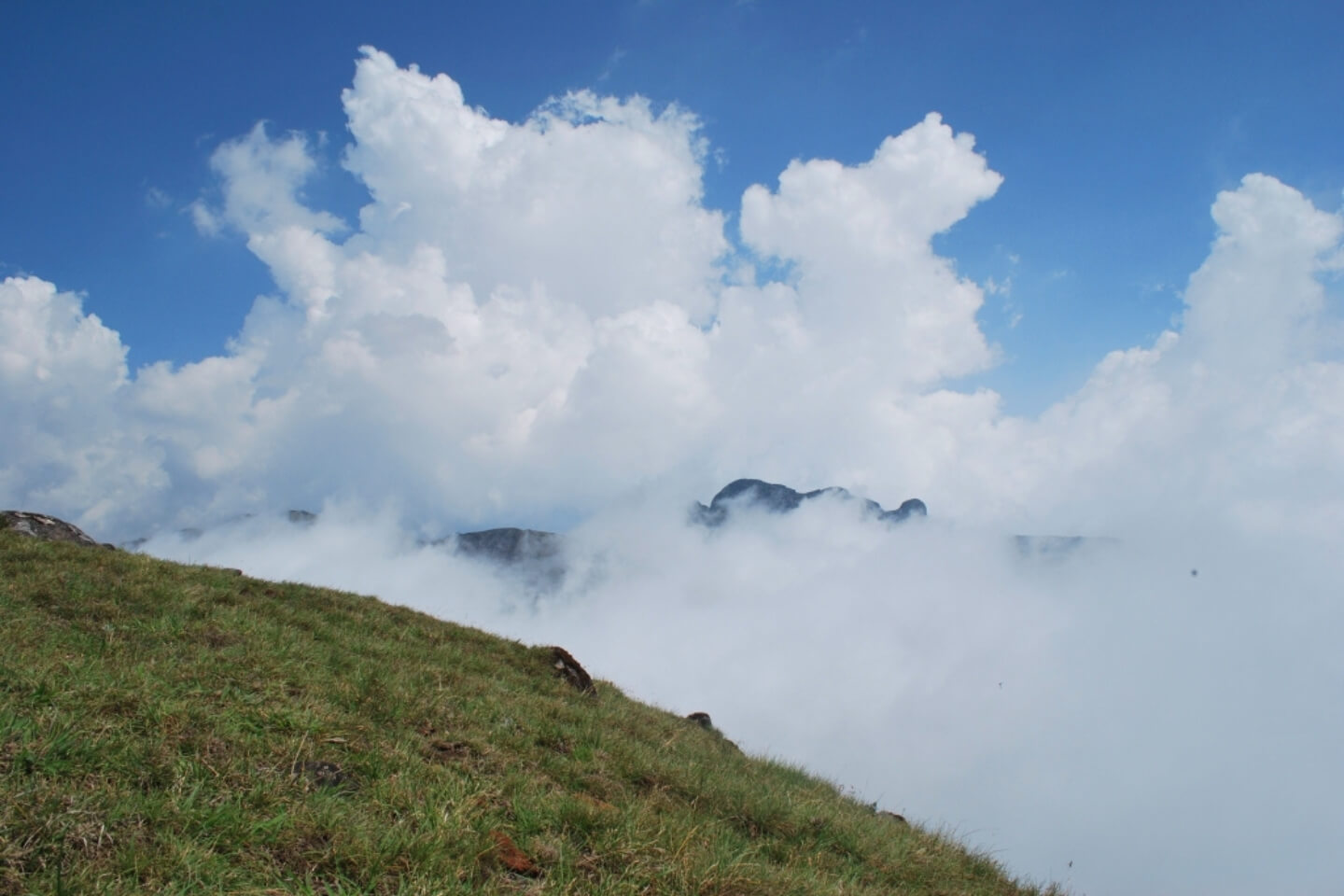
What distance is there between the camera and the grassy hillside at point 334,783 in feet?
15.3

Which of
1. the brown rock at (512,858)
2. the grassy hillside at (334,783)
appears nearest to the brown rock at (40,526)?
the grassy hillside at (334,783)

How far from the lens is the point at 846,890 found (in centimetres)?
662

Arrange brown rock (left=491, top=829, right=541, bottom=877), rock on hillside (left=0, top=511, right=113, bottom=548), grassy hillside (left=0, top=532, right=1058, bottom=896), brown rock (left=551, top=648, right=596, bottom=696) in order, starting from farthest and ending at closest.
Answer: rock on hillside (left=0, top=511, right=113, bottom=548)
brown rock (left=551, top=648, right=596, bottom=696)
brown rock (left=491, top=829, right=541, bottom=877)
grassy hillside (left=0, top=532, right=1058, bottom=896)

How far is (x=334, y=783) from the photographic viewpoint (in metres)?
6.26

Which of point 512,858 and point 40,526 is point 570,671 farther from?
point 40,526

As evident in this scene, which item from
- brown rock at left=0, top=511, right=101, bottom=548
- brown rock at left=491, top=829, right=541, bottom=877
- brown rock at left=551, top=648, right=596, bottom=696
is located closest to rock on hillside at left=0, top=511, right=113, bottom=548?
brown rock at left=0, top=511, right=101, bottom=548

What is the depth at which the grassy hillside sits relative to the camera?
4.66m

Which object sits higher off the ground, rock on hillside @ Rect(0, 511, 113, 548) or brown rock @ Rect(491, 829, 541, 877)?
rock on hillside @ Rect(0, 511, 113, 548)

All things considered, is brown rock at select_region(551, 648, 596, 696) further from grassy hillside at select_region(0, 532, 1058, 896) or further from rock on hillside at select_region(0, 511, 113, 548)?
rock on hillside at select_region(0, 511, 113, 548)

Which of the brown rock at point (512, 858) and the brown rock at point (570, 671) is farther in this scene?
the brown rock at point (570, 671)

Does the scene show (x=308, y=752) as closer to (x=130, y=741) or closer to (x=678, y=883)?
(x=130, y=741)

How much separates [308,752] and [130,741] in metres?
→ 1.38

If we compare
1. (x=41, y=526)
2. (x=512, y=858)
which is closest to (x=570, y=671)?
(x=512, y=858)

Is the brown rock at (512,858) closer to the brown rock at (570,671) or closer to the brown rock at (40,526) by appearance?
the brown rock at (570,671)
